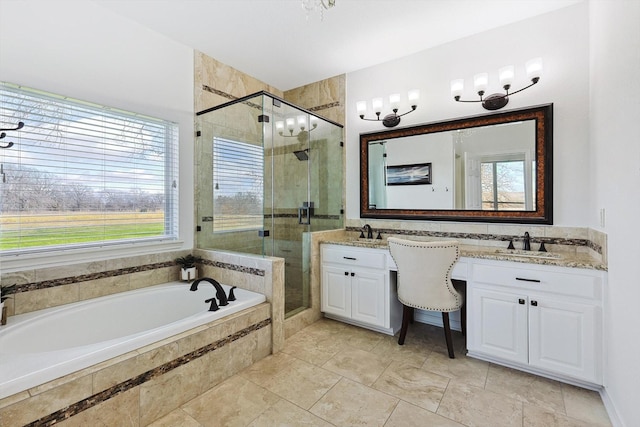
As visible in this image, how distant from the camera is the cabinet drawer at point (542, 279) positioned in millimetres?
1747

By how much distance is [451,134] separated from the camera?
2.70 meters

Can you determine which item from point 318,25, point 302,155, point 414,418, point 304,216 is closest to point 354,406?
point 414,418

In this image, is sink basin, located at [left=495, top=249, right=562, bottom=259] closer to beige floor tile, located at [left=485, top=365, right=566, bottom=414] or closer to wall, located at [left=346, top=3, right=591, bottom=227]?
wall, located at [left=346, top=3, right=591, bottom=227]

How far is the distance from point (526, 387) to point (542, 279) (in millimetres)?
692

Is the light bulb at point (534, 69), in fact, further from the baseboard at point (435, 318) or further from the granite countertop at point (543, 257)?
the baseboard at point (435, 318)

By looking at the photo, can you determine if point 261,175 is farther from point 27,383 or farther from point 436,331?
point 436,331

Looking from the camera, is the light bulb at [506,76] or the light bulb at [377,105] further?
the light bulb at [377,105]

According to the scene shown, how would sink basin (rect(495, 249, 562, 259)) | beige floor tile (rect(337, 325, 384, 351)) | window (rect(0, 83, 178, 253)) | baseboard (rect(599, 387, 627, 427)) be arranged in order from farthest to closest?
beige floor tile (rect(337, 325, 384, 351)), sink basin (rect(495, 249, 562, 259)), window (rect(0, 83, 178, 253)), baseboard (rect(599, 387, 627, 427))

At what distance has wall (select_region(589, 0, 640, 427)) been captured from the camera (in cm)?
128

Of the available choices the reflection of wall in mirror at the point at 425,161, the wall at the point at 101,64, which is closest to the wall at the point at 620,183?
the reflection of wall in mirror at the point at 425,161

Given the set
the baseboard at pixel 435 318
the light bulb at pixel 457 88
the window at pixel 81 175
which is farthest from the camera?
the baseboard at pixel 435 318

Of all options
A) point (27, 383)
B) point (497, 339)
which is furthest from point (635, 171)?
point (27, 383)

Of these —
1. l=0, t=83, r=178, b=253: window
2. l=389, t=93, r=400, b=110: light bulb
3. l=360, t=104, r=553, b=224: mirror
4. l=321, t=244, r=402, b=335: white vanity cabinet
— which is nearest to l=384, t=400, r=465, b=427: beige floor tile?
l=321, t=244, r=402, b=335: white vanity cabinet

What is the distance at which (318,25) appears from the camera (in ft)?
8.04
